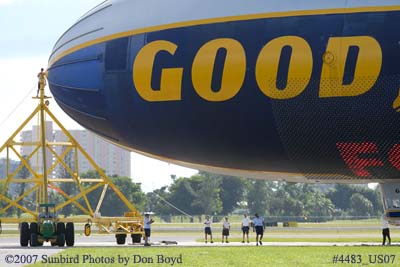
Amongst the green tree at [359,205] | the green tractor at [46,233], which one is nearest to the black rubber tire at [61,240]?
the green tractor at [46,233]

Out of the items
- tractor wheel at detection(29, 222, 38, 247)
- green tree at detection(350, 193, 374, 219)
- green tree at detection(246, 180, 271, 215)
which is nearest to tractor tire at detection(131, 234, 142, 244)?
tractor wheel at detection(29, 222, 38, 247)

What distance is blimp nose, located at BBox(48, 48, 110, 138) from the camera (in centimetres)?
3638

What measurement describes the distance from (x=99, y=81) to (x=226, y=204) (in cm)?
13340

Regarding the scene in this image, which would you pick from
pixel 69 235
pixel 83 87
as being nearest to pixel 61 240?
pixel 69 235

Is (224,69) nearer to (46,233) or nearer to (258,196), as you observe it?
(46,233)

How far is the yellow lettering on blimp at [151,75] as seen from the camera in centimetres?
3375

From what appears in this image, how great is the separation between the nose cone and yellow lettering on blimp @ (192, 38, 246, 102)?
4.37 metres

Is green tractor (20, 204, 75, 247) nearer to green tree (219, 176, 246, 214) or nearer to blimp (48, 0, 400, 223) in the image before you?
blimp (48, 0, 400, 223)

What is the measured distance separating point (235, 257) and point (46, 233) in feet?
42.7

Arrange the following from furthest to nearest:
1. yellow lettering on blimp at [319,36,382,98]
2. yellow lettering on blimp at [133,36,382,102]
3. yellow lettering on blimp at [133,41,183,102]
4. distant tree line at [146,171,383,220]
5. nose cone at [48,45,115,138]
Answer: distant tree line at [146,171,383,220] → nose cone at [48,45,115,138] → yellow lettering on blimp at [133,41,183,102] → yellow lettering on blimp at [133,36,382,102] → yellow lettering on blimp at [319,36,382,98]

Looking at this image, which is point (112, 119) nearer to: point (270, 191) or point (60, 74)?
point (60, 74)

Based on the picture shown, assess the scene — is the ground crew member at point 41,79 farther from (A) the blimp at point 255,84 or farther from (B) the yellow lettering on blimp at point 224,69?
(B) the yellow lettering on blimp at point 224,69

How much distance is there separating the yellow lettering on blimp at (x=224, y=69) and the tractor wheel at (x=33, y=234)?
53.2 feet

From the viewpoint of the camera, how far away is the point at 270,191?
168 metres
